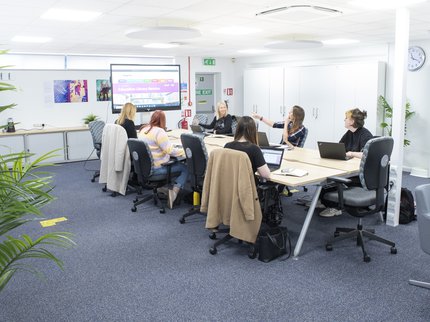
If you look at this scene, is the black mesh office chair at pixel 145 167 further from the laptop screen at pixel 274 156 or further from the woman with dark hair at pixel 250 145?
the woman with dark hair at pixel 250 145

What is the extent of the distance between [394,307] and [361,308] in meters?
0.22

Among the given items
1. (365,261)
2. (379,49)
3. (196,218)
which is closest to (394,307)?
(365,261)

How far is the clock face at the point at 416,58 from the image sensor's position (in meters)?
6.86

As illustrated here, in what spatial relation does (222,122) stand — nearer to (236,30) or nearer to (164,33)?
(236,30)

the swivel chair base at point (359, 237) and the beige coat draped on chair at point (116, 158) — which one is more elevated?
the beige coat draped on chair at point (116, 158)

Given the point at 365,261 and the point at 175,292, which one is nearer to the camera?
the point at 175,292

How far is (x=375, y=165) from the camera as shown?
3.48m

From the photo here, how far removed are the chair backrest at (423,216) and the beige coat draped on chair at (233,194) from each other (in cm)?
120

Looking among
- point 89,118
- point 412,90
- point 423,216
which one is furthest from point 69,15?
point 412,90

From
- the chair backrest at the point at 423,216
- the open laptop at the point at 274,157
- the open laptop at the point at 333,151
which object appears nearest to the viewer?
the chair backrest at the point at 423,216

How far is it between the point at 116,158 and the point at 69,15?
5.74ft

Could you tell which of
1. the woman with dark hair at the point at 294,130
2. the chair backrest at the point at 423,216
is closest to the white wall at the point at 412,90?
the woman with dark hair at the point at 294,130

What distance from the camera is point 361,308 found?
9.07 ft

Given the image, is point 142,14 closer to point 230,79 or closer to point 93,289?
point 93,289
